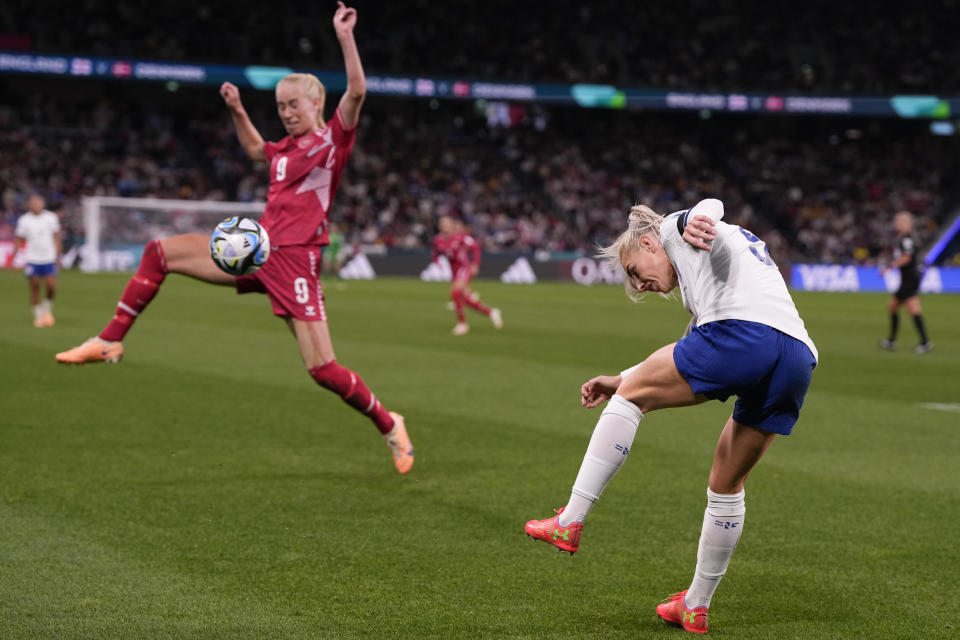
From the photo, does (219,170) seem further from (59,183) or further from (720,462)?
(720,462)

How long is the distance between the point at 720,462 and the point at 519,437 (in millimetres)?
4828

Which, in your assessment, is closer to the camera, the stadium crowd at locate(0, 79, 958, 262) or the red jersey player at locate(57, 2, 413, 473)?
the red jersey player at locate(57, 2, 413, 473)

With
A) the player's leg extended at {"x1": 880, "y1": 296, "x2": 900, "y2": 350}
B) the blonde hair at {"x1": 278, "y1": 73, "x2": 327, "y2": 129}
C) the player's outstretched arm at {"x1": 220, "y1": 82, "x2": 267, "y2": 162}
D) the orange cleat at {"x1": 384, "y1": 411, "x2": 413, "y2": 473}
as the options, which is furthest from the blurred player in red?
the blonde hair at {"x1": 278, "y1": 73, "x2": 327, "y2": 129}

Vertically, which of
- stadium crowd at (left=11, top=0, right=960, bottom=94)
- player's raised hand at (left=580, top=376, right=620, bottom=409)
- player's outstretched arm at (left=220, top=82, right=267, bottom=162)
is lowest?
player's raised hand at (left=580, top=376, right=620, bottom=409)

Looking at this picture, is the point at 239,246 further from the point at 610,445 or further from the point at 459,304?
the point at 459,304

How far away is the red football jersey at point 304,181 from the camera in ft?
23.0

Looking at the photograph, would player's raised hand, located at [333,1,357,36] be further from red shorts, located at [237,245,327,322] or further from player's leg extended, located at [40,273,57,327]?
player's leg extended, located at [40,273,57,327]

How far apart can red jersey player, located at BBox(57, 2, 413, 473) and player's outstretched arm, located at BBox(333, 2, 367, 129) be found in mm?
17

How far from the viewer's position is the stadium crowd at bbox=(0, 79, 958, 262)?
43.7 meters

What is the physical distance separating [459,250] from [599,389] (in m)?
16.6

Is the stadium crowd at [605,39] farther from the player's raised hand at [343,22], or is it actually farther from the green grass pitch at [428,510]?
the player's raised hand at [343,22]

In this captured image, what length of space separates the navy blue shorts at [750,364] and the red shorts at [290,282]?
3356mm

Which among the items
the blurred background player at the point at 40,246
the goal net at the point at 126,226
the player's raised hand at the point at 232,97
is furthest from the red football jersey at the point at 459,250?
the goal net at the point at 126,226

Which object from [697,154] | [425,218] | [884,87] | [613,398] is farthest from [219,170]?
[613,398]
